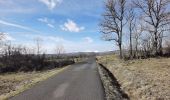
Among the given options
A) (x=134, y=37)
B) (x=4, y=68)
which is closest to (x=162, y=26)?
(x=134, y=37)

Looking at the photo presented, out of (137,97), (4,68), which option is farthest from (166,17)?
(137,97)

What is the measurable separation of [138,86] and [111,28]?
3835cm

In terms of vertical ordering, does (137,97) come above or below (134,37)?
below

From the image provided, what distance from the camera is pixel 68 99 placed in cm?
1325

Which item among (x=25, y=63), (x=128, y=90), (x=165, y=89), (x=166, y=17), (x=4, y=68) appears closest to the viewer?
(x=165, y=89)

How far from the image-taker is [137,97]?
45.0 feet

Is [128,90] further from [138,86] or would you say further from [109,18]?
[109,18]

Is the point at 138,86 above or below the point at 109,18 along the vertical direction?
below

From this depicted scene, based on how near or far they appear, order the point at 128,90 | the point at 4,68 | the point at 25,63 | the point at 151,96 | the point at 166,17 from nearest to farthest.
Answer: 1. the point at 151,96
2. the point at 128,90
3. the point at 166,17
4. the point at 4,68
5. the point at 25,63

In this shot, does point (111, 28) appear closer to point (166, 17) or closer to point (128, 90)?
point (166, 17)

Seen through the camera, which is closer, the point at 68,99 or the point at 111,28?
the point at 68,99

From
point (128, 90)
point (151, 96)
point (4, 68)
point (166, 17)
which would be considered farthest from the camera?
point (4, 68)

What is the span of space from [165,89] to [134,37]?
64323 mm

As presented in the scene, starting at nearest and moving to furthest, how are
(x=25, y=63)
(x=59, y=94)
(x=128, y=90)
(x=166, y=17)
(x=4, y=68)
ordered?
(x=59, y=94) < (x=128, y=90) < (x=166, y=17) < (x=4, y=68) < (x=25, y=63)
